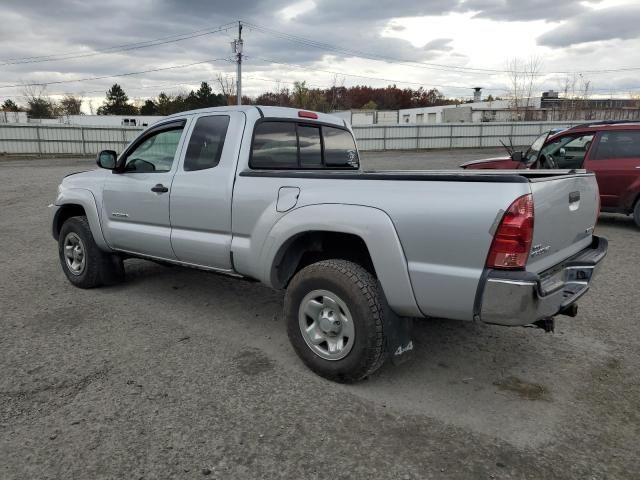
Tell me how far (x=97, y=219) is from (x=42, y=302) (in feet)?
3.16

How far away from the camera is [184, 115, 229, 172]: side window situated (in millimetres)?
4105

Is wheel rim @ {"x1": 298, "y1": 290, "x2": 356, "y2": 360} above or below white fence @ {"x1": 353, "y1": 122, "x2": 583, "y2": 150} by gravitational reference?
below

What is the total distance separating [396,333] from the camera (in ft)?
10.3

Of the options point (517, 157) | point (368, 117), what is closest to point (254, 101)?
point (368, 117)

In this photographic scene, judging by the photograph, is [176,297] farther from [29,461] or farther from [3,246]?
[3,246]

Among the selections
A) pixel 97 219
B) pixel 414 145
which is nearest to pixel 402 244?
pixel 97 219

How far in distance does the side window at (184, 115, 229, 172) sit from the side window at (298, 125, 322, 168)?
72 cm

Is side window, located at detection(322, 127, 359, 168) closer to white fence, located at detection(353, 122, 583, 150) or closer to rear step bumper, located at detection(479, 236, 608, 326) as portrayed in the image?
rear step bumper, located at detection(479, 236, 608, 326)

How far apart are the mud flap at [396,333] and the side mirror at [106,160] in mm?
3136

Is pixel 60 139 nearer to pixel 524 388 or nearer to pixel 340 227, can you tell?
pixel 340 227

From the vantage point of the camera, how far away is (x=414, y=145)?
115 feet

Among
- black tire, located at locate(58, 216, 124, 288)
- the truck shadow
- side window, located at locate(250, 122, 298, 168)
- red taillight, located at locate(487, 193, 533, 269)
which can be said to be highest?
side window, located at locate(250, 122, 298, 168)

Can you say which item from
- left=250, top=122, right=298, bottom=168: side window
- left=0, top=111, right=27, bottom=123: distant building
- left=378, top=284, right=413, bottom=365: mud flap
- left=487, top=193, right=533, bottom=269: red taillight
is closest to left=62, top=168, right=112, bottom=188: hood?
left=250, top=122, right=298, bottom=168: side window

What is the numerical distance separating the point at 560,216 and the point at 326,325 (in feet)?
5.19
